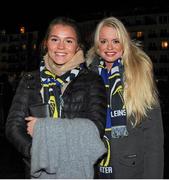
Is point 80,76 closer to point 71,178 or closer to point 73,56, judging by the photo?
point 73,56

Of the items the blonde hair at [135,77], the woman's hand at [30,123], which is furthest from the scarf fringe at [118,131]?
the woman's hand at [30,123]

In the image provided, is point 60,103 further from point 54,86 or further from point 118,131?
point 118,131

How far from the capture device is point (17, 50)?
127m

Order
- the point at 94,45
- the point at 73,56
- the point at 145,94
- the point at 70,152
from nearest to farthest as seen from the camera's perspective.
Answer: the point at 70,152
the point at 73,56
the point at 145,94
the point at 94,45

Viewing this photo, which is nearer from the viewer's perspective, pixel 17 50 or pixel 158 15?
pixel 158 15

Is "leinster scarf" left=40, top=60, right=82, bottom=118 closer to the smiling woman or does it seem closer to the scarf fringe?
the smiling woman

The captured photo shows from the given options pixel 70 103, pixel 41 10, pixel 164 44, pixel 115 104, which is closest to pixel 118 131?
pixel 115 104

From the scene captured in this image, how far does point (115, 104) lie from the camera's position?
10.4 ft

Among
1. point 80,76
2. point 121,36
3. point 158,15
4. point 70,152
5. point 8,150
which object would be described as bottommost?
point 8,150

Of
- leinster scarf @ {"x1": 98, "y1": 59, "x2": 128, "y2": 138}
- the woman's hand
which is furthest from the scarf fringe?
the woman's hand

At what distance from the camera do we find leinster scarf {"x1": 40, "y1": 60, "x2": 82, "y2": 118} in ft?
8.54

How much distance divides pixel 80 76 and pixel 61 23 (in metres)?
0.37

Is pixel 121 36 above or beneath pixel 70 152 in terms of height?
above

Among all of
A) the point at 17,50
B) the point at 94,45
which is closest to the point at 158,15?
the point at 17,50
